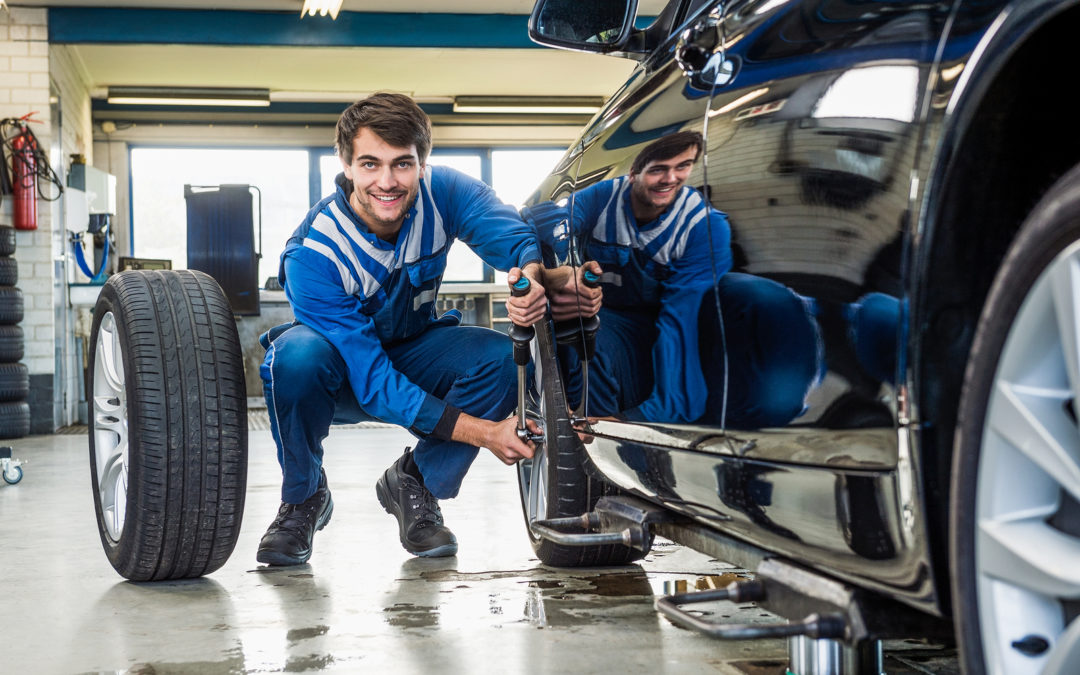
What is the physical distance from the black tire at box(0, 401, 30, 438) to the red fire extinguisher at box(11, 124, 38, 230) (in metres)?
1.60

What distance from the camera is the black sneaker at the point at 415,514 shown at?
267 cm

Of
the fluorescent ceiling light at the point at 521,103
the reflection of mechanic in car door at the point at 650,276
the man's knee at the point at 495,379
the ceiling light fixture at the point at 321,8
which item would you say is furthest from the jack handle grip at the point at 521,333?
the fluorescent ceiling light at the point at 521,103

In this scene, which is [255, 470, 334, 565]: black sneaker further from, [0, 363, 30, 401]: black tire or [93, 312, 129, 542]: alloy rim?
[0, 363, 30, 401]: black tire

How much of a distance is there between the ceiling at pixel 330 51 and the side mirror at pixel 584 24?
22.5ft

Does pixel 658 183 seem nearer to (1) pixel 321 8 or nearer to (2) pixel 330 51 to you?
(1) pixel 321 8

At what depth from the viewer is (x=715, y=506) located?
140 cm

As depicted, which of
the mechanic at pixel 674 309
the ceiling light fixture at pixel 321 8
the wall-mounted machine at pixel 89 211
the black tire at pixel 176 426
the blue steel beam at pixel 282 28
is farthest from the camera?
the wall-mounted machine at pixel 89 211

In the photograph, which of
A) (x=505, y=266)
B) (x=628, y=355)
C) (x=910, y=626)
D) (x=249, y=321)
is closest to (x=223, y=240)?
(x=249, y=321)

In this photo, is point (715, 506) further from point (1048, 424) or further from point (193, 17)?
point (193, 17)

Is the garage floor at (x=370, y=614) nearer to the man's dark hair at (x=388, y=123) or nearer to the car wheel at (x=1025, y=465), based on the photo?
the car wheel at (x=1025, y=465)

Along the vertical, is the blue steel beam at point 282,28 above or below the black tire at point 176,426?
above

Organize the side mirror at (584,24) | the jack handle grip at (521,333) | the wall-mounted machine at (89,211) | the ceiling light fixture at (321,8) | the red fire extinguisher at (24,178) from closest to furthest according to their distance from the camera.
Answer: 1. the side mirror at (584,24)
2. the jack handle grip at (521,333)
3. the red fire extinguisher at (24,178)
4. the ceiling light fixture at (321,8)
5. the wall-mounted machine at (89,211)

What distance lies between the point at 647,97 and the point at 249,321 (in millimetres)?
8740

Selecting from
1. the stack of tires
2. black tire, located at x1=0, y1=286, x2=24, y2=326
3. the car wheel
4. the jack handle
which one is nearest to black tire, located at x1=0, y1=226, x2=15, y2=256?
the stack of tires
